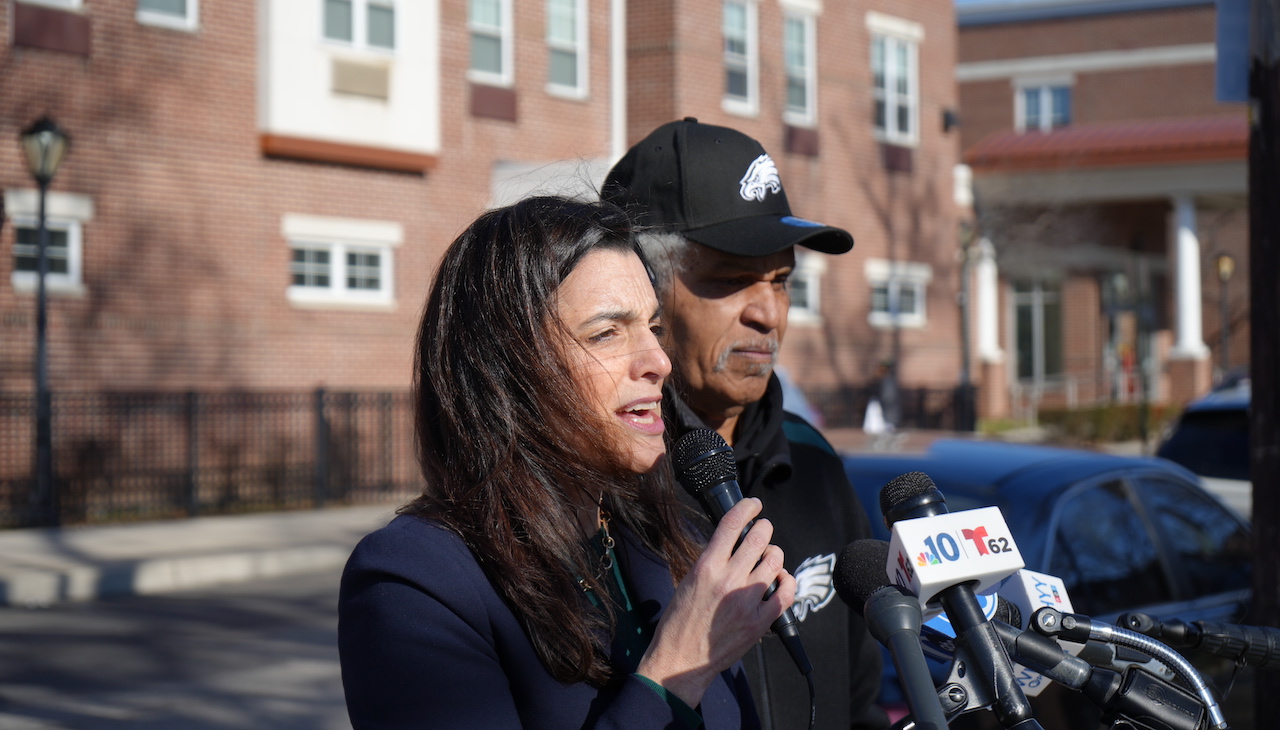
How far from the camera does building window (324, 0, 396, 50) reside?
17.0 meters

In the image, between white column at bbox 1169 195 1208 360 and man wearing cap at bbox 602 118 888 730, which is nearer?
man wearing cap at bbox 602 118 888 730

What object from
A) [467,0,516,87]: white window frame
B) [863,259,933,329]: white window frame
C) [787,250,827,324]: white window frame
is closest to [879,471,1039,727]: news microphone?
[467,0,516,87]: white window frame

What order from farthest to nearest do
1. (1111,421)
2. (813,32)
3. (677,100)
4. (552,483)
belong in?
(1111,421), (813,32), (677,100), (552,483)

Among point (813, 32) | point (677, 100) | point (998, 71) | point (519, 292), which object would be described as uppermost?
point (998, 71)

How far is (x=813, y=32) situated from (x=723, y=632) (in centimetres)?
2263

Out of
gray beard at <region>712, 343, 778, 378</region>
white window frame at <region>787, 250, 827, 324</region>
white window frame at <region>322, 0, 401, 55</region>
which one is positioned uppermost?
white window frame at <region>322, 0, 401, 55</region>

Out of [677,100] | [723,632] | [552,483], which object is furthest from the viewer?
[677,100]

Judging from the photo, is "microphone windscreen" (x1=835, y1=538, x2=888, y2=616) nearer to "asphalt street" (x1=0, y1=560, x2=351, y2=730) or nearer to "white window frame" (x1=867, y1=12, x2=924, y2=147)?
"asphalt street" (x1=0, y1=560, x2=351, y2=730)

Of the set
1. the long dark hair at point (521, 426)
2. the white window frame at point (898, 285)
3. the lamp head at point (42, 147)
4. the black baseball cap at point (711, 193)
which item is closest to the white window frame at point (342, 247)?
the lamp head at point (42, 147)

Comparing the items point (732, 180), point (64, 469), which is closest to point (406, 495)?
point (64, 469)

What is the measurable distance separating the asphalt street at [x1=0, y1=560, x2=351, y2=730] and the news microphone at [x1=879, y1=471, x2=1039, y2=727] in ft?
18.5

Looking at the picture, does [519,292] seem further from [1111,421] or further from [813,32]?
[1111,421]

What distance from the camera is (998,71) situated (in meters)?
41.0

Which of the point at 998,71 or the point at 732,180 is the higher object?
the point at 998,71
